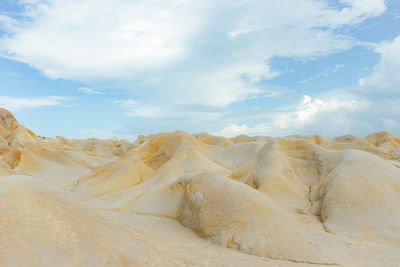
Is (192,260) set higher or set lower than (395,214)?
lower

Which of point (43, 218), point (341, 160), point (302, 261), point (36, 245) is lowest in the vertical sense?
point (302, 261)

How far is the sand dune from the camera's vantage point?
14.8 feet

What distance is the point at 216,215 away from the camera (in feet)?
21.7

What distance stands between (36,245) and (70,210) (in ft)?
2.53

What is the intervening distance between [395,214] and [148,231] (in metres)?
6.28

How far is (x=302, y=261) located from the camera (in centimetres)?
549

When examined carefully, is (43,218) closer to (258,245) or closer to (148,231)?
(148,231)

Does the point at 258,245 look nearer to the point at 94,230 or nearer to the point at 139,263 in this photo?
the point at 139,263

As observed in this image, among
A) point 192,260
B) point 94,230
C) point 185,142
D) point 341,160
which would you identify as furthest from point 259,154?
point 94,230

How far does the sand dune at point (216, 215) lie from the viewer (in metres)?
4.50

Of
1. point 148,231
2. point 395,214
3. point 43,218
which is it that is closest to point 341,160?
point 395,214

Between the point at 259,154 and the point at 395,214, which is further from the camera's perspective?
the point at 259,154

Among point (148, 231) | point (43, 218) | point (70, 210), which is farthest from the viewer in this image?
point (148, 231)

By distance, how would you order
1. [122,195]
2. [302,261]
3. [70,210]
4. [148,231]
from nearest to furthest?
1. [70,210]
2. [302,261]
3. [148,231]
4. [122,195]
